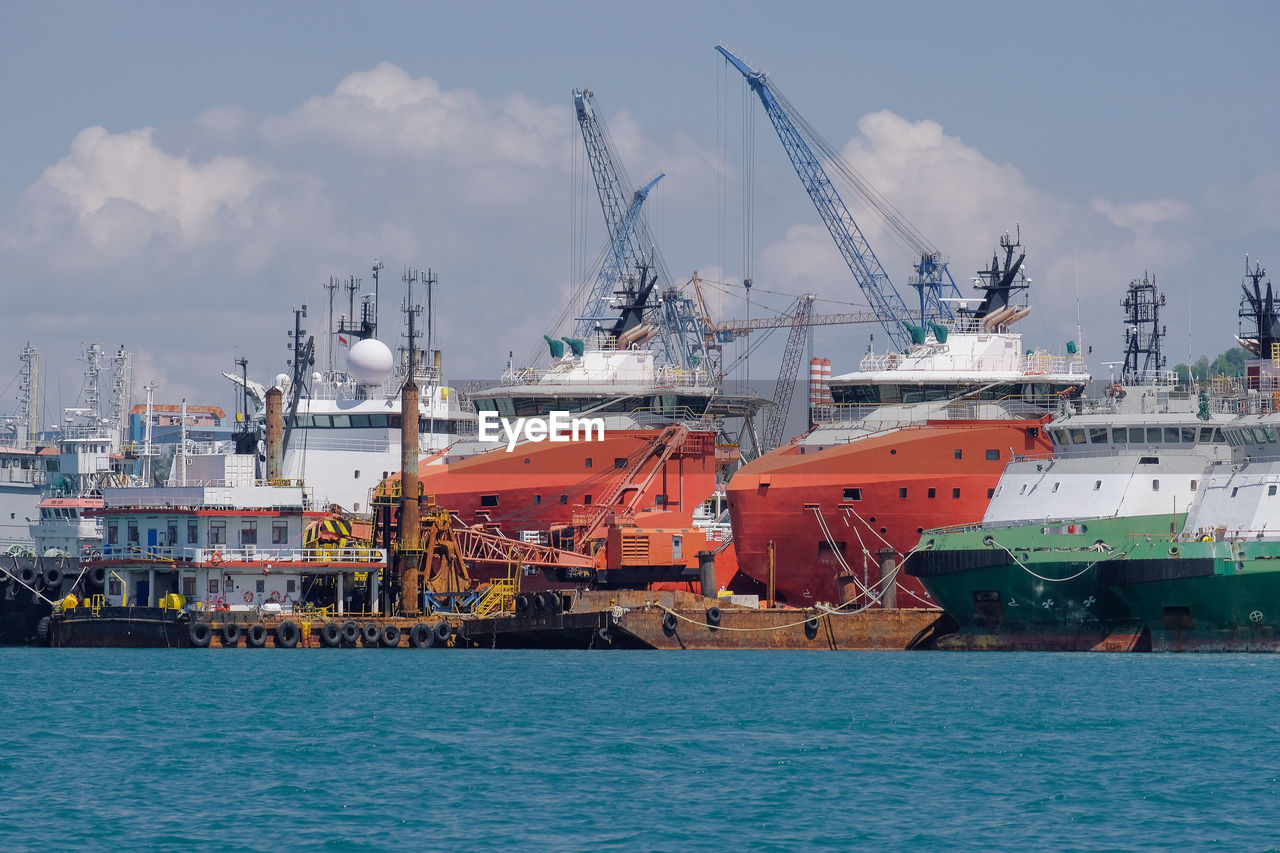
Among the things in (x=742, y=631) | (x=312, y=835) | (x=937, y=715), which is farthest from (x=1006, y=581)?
(x=312, y=835)

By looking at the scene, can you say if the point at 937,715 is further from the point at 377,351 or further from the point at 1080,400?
the point at 377,351

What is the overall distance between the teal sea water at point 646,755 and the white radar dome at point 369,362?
1067 inches

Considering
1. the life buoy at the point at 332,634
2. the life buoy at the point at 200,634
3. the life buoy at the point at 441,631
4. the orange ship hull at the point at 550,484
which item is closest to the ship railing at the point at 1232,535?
the orange ship hull at the point at 550,484

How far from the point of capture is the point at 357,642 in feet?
208

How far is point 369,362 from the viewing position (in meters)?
84.6

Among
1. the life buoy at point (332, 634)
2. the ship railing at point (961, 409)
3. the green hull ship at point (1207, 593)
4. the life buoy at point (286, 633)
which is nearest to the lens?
the green hull ship at point (1207, 593)

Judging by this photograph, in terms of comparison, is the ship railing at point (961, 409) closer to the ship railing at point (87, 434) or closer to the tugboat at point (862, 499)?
the tugboat at point (862, 499)

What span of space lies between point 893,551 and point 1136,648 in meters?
9.00

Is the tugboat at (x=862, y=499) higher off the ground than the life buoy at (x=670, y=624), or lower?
higher

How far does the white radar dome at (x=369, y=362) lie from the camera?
3334 inches

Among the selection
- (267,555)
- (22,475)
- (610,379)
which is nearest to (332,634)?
(267,555)

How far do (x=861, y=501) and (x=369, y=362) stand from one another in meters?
26.2

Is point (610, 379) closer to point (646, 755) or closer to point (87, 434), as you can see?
point (87, 434)

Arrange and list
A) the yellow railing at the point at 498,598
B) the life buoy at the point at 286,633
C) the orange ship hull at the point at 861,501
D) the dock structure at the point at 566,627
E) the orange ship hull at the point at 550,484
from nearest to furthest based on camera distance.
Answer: the dock structure at the point at 566,627
the life buoy at the point at 286,633
the yellow railing at the point at 498,598
the orange ship hull at the point at 861,501
the orange ship hull at the point at 550,484
